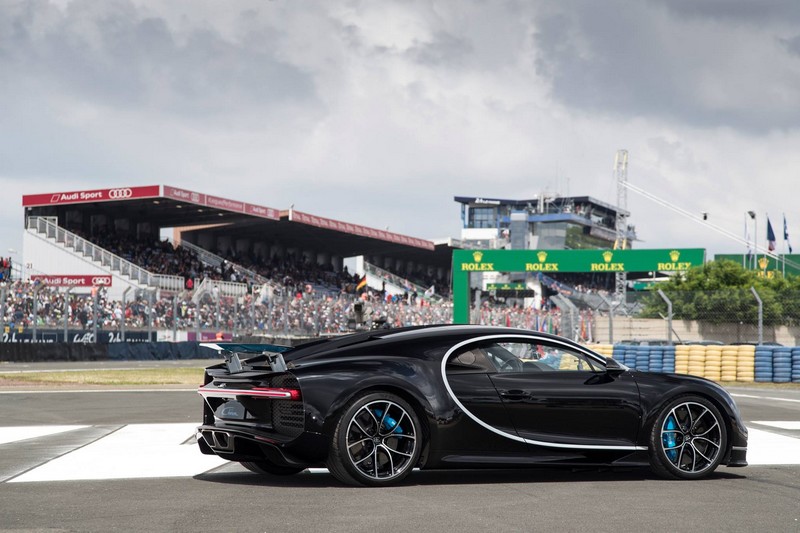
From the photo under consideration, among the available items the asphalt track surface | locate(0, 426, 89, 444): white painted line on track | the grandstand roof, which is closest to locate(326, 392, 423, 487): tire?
the asphalt track surface

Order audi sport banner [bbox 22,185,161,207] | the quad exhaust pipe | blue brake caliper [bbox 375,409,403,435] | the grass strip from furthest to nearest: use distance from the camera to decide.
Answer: audi sport banner [bbox 22,185,161,207]
the grass strip
the quad exhaust pipe
blue brake caliper [bbox 375,409,403,435]

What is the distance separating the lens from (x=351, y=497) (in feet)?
22.3

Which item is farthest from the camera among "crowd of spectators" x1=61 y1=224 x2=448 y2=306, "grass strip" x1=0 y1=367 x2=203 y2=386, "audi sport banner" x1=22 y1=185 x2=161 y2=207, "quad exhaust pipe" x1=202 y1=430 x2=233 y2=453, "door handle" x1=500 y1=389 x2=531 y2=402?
"crowd of spectators" x1=61 y1=224 x2=448 y2=306

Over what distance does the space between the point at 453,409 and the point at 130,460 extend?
3246 mm

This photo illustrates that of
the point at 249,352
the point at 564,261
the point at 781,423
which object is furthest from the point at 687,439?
the point at 564,261

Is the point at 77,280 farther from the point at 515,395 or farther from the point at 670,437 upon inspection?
the point at 670,437

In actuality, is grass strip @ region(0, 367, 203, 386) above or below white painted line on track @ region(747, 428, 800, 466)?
below

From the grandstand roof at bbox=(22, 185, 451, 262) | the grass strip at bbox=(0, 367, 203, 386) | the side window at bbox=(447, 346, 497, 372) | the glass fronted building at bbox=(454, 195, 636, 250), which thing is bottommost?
the grass strip at bbox=(0, 367, 203, 386)

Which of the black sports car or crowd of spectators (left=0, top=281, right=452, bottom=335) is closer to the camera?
the black sports car

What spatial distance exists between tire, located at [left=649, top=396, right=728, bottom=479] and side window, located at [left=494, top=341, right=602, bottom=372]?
63cm

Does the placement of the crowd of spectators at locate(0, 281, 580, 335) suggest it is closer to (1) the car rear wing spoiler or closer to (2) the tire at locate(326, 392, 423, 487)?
(1) the car rear wing spoiler

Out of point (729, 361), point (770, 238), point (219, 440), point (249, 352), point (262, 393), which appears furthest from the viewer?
point (770, 238)

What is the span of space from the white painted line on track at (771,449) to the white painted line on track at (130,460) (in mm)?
4712

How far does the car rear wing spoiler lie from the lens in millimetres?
7254
